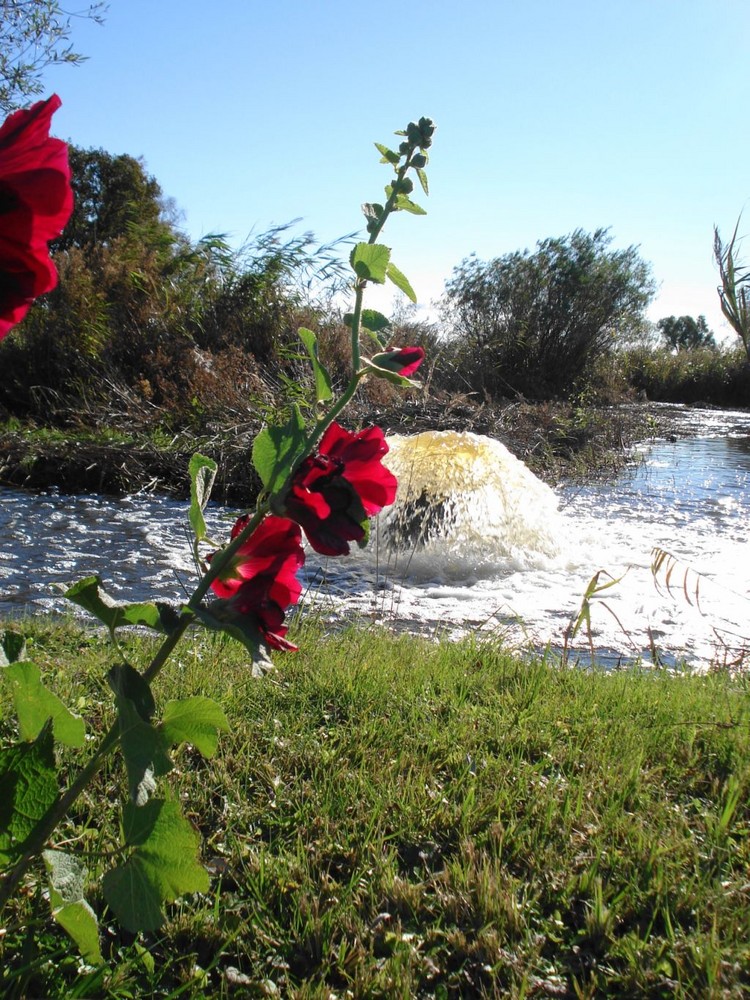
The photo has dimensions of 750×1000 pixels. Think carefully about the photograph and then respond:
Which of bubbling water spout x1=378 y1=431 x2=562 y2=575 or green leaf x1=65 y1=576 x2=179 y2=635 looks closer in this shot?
green leaf x1=65 y1=576 x2=179 y2=635

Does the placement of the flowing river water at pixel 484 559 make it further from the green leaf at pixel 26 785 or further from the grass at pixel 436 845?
the green leaf at pixel 26 785

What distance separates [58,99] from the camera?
1.97ft

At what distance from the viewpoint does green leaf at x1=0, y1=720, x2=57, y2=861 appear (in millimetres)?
924

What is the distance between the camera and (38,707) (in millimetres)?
954

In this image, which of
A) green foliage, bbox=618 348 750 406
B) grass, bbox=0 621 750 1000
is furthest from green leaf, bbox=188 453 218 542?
green foliage, bbox=618 348 750 406

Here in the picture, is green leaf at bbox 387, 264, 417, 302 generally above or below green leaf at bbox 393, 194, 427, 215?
below

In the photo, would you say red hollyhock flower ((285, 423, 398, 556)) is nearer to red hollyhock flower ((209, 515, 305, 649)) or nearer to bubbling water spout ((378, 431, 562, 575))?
red hollyhock flower ((209, 515, 305, 649))

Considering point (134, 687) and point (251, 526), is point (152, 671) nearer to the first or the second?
point (134, 687)

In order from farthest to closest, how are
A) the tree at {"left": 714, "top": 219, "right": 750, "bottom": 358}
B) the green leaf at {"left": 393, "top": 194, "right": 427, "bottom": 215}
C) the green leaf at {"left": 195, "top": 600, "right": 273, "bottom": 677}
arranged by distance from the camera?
the tree at {"left": 714, "top": 219, "right": 750, "bottom": 358}, the green leaf at {"left": 393, "top": 194, "right": 427, "bottom": 215}, the green leaf at {"left": 195, "top": 600, "right": 273, "bottom": 677}

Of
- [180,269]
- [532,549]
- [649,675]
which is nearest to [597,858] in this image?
[649,675]

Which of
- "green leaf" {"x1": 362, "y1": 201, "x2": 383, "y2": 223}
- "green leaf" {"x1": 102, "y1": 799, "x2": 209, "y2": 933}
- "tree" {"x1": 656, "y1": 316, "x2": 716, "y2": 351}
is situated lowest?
"green leaf" {"x1": 102, "y1": 799, "x2": 209, "y2": 933}

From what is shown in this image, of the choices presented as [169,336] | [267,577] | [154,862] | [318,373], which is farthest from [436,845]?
[169,336]

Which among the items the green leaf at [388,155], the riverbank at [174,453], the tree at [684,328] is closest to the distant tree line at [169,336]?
the riverbank at [174,453]

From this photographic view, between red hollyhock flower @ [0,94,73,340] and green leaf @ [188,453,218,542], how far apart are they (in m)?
0.28
